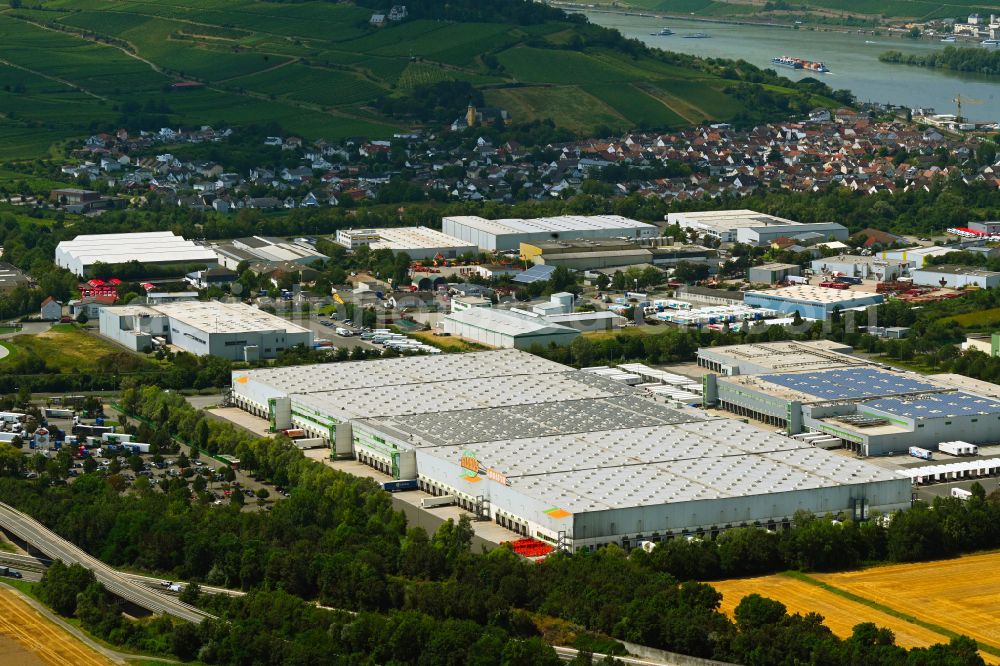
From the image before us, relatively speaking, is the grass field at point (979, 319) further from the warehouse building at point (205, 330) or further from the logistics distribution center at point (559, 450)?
the warehouse building at point (205, 330)

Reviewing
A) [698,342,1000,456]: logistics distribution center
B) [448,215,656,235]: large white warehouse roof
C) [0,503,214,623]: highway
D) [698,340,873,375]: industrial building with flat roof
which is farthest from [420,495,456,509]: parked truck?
[448,215,656,235]: large white warehouse roof

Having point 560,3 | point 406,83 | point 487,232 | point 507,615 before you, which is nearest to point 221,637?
point 507,615

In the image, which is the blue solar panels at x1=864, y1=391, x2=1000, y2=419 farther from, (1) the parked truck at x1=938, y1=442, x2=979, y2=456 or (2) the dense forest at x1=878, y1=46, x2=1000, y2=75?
(2) the dense forest at x1=878, y1=46, x2=1000, y2=75

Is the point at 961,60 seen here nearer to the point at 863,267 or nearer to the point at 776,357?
the point at 863,267

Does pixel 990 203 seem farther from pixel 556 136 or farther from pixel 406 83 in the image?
pixel 406 83

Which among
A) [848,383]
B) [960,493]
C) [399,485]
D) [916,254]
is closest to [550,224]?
[916,254]

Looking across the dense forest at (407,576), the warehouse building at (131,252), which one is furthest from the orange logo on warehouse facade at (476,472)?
the warehouse building at (131,252)
